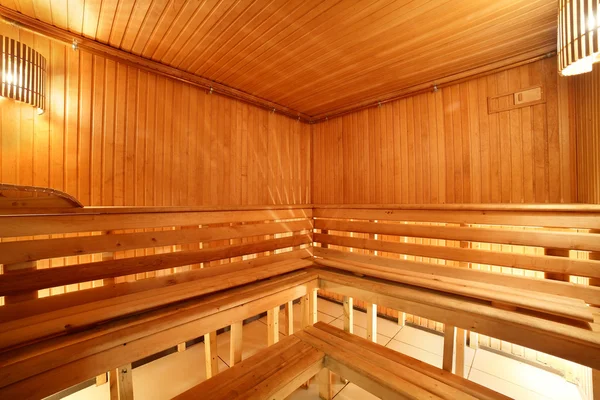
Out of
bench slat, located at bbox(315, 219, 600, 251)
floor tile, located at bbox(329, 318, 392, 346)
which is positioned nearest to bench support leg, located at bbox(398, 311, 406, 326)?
floor tile, located at bbox(329, 318, 392, 346)

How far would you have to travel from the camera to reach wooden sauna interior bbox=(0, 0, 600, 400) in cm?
158

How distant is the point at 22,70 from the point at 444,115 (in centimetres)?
443

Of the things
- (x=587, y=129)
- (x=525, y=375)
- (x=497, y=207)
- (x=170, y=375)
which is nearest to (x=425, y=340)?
(x=525, y=375)

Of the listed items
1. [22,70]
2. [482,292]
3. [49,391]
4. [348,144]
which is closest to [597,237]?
[482,292]

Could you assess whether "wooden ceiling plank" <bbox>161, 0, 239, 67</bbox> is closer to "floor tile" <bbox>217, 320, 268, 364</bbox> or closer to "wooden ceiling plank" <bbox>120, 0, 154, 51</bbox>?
"wooden ceiling plank" <bbox>120, 0, 154, 51</bbox>

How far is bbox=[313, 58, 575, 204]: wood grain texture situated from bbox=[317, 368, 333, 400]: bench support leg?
8.34 ft

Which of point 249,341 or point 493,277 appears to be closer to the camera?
point 493,277

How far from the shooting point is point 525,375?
8.62ft

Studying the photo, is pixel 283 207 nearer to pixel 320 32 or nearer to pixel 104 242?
pixel 104 242

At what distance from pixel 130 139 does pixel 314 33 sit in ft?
7.57

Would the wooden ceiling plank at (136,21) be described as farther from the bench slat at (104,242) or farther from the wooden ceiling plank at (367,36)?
the bench slat at (104,242)

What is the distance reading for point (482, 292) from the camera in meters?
Answer: 1.95

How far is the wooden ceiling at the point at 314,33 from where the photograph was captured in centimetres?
209

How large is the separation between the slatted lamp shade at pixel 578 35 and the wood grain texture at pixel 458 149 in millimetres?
1544
